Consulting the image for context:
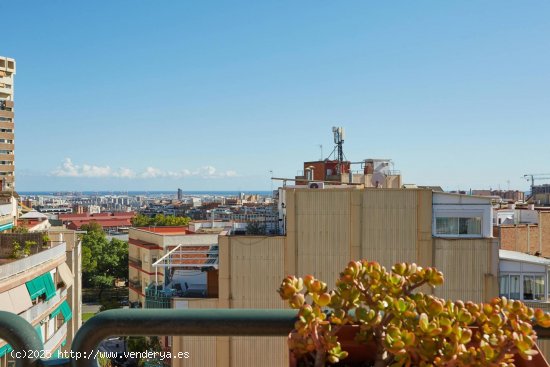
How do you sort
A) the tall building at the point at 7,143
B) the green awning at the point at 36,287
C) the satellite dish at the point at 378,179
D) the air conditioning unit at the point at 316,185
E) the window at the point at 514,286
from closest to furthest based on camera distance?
the green awning at the point at 36,287
the window at the point at 514,286
the air conditioning unit at the point at 316,185
the satellite dish at the point at 378,179
the tall building at the point at 7,143

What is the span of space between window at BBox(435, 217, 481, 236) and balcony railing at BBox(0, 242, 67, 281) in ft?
39.5

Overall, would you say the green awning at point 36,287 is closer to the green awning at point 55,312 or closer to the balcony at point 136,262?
the green awning at point 55,312

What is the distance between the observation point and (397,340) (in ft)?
3.47

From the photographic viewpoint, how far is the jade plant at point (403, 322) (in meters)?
1.09

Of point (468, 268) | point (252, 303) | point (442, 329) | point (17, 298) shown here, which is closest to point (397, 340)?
point (442, 329)

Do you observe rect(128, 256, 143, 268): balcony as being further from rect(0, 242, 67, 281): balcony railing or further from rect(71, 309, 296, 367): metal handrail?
rect(71, 309, 296, 367): metal handrail

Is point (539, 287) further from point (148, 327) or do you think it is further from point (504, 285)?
point (148, 327)

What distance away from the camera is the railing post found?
1228mm

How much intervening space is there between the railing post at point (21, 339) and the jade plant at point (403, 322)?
2.05 feet

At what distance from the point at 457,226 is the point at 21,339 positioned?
1636 cm

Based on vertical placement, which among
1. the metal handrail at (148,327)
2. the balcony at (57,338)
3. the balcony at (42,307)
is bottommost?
the balcony at (57,338)

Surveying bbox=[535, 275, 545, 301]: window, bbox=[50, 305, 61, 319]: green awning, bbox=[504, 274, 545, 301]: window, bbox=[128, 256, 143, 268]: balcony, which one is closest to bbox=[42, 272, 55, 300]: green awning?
bbox=[50, 305, 61, 319]: green awning

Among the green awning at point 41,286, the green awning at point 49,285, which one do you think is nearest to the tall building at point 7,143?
the green awning at point 49,285

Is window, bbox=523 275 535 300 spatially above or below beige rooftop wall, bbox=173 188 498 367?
below
